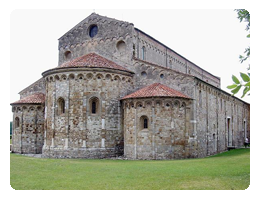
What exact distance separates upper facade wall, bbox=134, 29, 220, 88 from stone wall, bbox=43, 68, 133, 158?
498 cm

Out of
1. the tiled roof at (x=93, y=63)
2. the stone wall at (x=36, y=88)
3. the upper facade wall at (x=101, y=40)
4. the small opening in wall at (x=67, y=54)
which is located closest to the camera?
the tiled roof at (x=93, y=63)

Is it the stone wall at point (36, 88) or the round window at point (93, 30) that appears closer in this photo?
the round window at point (93, 30)

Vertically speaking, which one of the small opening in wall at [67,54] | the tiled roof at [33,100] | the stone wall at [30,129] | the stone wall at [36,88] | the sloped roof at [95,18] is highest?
the sloped roof at [95,18]

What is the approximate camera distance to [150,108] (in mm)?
22594

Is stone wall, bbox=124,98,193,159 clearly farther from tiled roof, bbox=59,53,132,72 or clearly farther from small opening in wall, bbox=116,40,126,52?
small opening in wall, bbox=116,40,126,52

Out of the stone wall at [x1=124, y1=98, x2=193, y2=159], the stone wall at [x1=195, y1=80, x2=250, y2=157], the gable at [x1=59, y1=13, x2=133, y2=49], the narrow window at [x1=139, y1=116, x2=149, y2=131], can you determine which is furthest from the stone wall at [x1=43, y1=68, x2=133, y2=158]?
the stone wall at [x1=195, y1=80, x2=250, y2=157]

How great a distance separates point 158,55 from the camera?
32875mm

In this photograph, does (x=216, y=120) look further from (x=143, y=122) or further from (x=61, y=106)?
(x=61, y=106)

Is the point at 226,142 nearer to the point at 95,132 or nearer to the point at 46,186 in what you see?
the point at 95,132

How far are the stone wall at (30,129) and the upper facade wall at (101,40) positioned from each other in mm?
5746

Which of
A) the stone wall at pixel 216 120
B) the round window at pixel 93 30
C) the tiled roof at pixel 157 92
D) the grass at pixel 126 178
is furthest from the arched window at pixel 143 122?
the round window at pixel 93 30

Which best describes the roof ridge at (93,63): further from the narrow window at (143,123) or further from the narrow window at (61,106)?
the narrow window at (143,123)

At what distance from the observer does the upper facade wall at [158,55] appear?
2838 cm

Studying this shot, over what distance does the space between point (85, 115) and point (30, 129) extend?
26.6 feet
